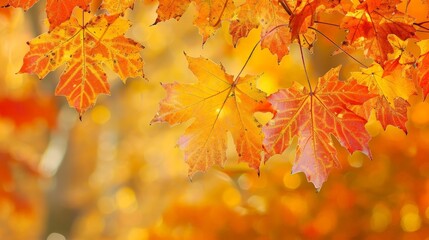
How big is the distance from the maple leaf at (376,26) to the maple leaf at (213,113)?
0.25 metres

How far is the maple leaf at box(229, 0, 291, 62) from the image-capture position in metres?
1.68

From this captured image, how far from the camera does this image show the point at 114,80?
21.7 feet

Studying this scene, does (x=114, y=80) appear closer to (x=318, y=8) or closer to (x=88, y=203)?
(x=88, y=203)

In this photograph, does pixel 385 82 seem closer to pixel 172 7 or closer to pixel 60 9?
pixel 172 7

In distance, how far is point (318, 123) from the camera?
67.2 inches

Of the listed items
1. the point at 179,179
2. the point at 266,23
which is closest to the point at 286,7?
the point at 266,23

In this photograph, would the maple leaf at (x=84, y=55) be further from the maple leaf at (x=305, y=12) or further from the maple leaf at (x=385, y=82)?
the maple leaf at (x=385, y=82)

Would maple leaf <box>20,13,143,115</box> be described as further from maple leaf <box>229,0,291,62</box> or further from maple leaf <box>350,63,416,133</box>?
maple leaf <box>350,63,416,133</box>

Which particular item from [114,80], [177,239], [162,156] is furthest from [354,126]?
[162,156]

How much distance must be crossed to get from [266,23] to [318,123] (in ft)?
0.84

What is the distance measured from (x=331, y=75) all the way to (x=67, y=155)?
5.11 meters

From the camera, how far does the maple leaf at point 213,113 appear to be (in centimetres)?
168

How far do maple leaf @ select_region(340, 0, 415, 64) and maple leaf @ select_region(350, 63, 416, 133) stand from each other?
0.33 feet

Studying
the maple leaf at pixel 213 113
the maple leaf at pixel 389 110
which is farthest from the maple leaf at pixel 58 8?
the maple leaf at pixel 389 110
